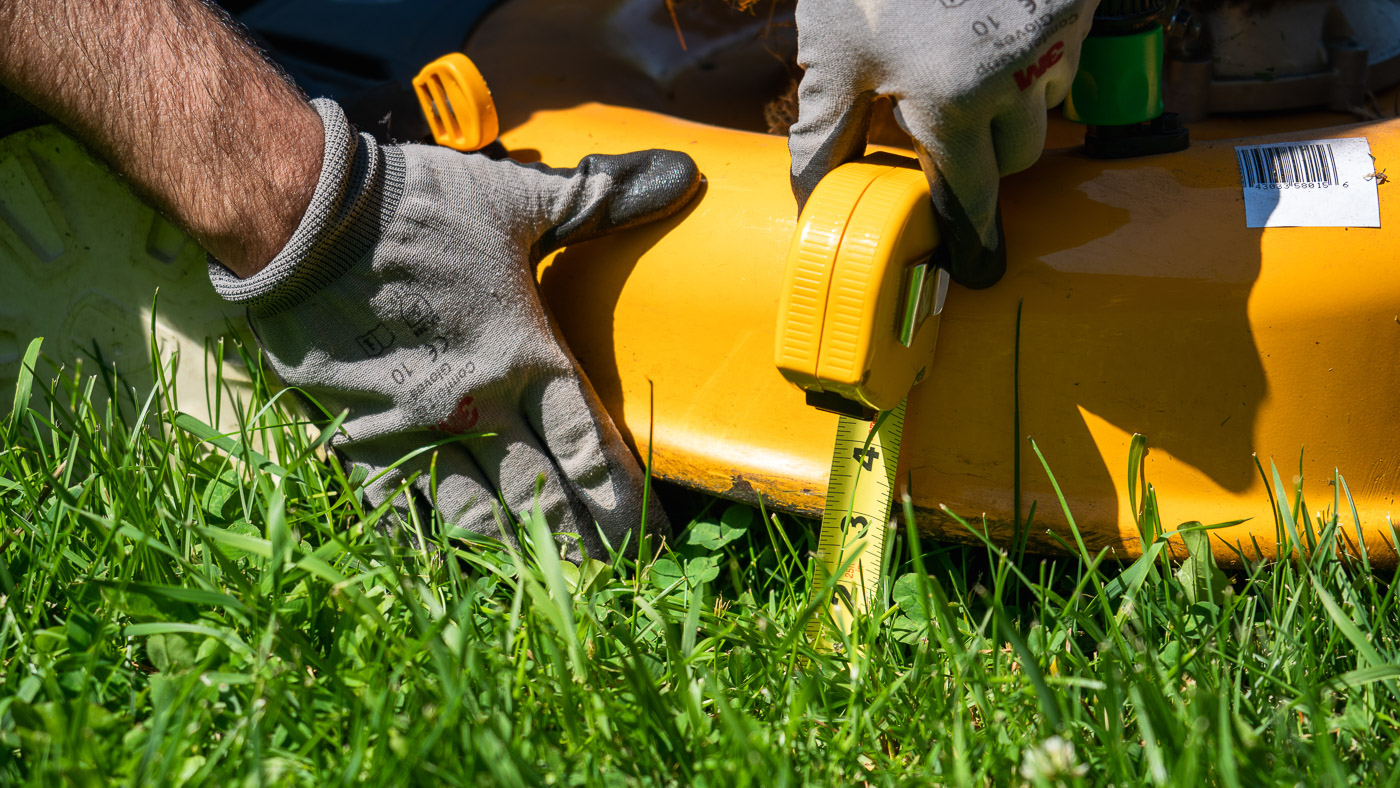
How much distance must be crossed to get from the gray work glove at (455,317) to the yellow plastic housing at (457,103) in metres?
0.08

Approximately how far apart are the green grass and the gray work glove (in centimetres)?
6

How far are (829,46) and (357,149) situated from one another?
41 cm

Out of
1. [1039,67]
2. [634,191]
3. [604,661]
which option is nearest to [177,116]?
[634,191]

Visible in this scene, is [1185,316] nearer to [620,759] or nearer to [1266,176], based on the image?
[1266,176]

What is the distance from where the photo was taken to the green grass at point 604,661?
2.10 ft

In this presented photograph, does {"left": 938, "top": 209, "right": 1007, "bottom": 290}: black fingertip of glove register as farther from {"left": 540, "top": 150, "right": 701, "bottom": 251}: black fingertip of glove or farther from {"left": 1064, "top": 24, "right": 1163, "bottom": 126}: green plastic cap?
{"left": 540, "top": 150, "right": 701, "bottom": 251}: black fingertip of glove

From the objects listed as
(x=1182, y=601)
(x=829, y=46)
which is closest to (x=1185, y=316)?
(x=1182, y=601)

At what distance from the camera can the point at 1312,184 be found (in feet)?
2.63

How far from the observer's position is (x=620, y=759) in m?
0.67

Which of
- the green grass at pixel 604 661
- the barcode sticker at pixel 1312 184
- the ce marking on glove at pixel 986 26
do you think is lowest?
the green grass at pixel 604 661

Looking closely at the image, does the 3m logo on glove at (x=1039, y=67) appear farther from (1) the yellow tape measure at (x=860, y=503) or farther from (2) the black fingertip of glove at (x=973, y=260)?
(1) the yellow tape measure at (x=860, y=503)

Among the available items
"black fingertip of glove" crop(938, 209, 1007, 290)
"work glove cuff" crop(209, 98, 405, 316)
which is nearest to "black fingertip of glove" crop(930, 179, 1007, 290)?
"black fingertip of glove" crop(938, 209, 1007, 290)

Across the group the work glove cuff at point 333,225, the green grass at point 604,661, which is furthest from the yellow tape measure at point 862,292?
the work glove cuff at point 333,225

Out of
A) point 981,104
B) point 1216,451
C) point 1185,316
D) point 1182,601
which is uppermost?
point 981,104
